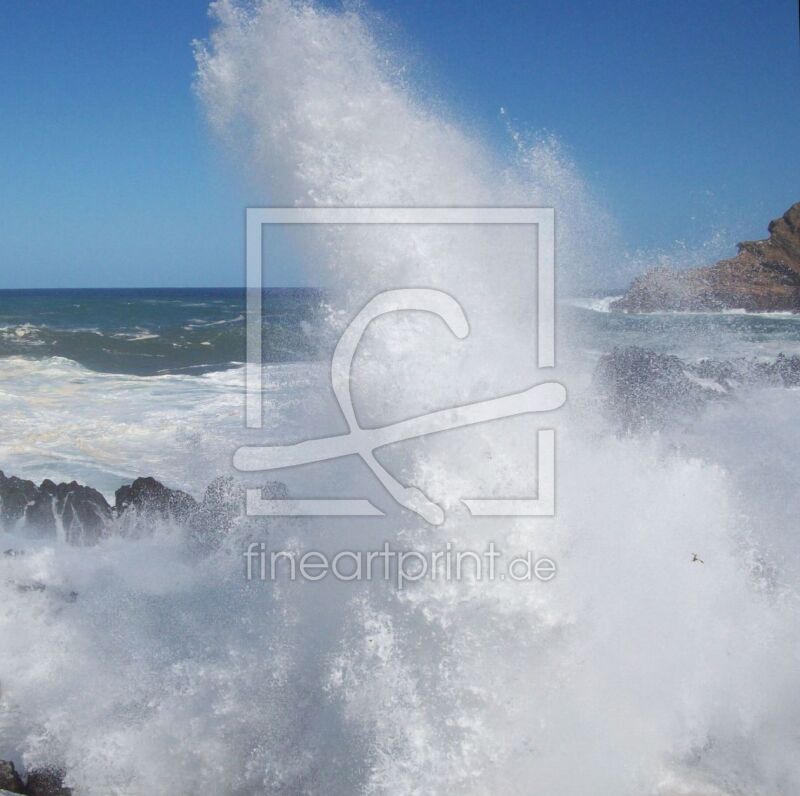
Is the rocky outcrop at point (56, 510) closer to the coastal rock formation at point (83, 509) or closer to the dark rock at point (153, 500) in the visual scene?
the coastal rock formation at point (83, 509)

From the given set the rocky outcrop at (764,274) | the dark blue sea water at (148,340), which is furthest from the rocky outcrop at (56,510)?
the rocky outcrop at (764,274)

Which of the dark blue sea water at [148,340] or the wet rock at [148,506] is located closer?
the wet rock at [148,506]

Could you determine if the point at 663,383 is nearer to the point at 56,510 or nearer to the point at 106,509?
the point at 106,509

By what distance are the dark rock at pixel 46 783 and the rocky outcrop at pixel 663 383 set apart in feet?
20.3

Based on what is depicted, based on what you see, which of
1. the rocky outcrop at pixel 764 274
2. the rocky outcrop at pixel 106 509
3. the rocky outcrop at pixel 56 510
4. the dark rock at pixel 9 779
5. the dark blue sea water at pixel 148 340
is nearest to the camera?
the dark rock at pixel 9 779

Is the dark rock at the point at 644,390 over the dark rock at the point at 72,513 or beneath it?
over

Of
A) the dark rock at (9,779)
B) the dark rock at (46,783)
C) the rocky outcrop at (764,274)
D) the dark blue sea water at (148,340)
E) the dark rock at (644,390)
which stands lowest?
the dark rock at (46,783)

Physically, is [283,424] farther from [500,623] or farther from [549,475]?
[500,623]

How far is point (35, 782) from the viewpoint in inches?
172

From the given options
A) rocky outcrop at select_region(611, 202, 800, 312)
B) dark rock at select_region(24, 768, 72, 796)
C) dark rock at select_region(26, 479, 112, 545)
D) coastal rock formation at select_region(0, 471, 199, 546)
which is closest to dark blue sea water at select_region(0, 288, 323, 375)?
coastal rock formation at select_region(0, 471, 199, 546)

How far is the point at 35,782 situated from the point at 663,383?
415 inches

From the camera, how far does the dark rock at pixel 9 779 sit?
4.19m

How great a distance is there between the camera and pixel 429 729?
4586mm

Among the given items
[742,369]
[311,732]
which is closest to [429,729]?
[311,732]
